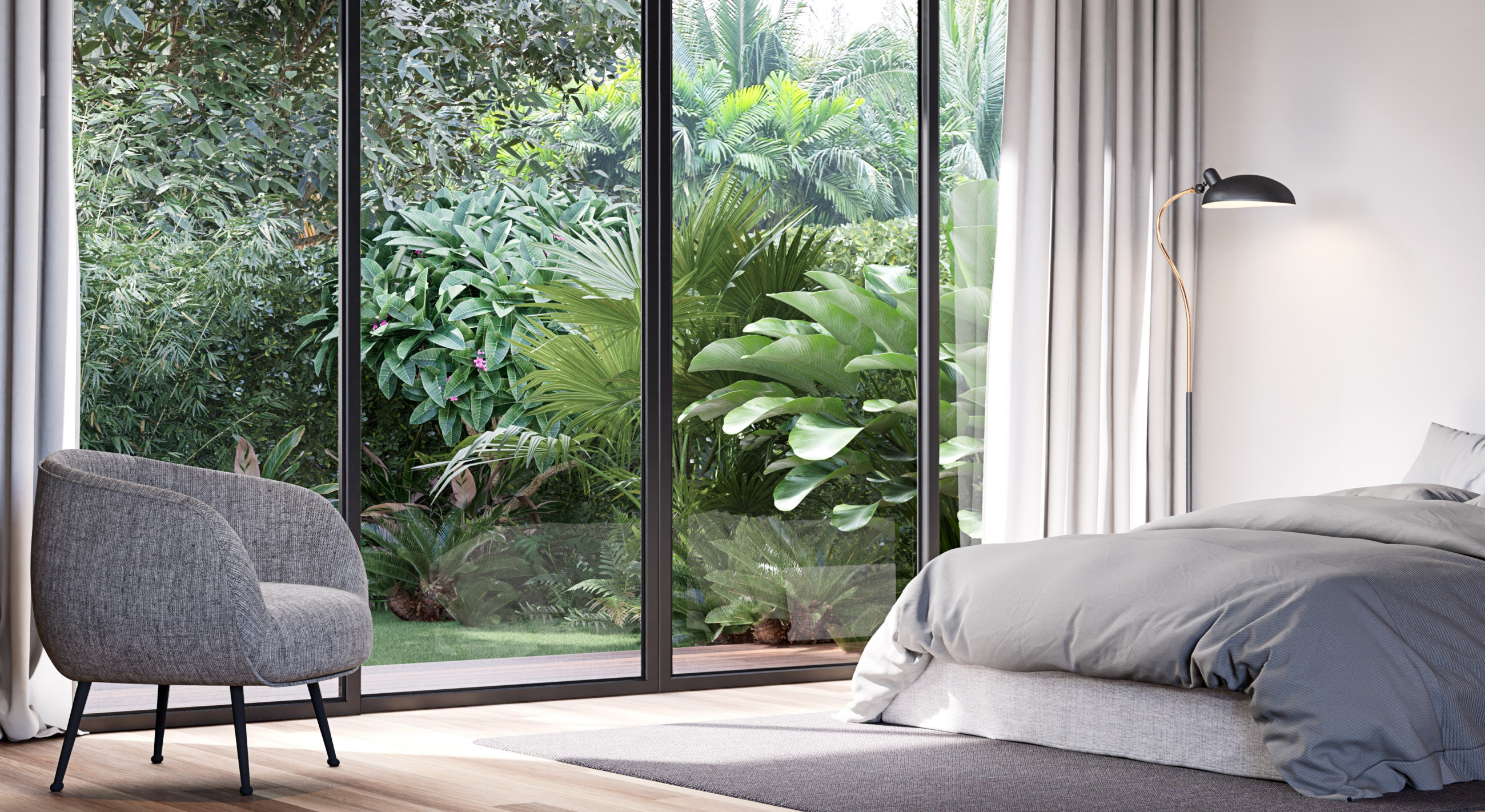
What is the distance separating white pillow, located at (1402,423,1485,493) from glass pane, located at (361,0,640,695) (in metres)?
2.31

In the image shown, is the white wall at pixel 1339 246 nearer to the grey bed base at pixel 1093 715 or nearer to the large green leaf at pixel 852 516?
the large green leaf at pixel 852 516

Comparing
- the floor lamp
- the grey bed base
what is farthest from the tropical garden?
the grey bed base

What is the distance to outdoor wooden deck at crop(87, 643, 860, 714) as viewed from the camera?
12.2ft

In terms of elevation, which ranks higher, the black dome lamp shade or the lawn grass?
the black dome lamp shade

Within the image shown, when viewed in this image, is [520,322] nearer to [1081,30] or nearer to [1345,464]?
[1081,30]

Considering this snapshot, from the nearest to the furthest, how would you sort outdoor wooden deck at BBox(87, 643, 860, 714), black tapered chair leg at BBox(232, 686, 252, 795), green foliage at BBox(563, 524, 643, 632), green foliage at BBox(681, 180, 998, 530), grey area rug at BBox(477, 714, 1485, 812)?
→ grey area rug at BBox(477, 714, 1485, 812)
black tapered chair leg at BBox(232, 686, 252, 795)
outdoor wooden deck at BBox(87, 643, 860, 714)
green foliage at BBox(563, 524, 643, 632)
green foliage at BBox(681, 180, 998, 530)

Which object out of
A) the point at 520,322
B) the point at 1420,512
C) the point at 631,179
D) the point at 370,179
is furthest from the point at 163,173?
the point at 1420,512

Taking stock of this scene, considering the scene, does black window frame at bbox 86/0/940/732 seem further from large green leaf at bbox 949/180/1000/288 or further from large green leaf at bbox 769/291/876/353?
large green leaf at bbox 769/291/876/353

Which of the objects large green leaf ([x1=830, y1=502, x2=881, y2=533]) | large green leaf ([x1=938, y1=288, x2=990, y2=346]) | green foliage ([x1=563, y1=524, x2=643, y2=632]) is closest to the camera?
green foliage ([x1=563, y1=524, x2=643, y2=632])

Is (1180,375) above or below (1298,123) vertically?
below

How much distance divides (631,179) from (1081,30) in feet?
5.69

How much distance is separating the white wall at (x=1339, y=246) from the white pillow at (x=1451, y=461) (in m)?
0.32

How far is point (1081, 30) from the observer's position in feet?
16.5

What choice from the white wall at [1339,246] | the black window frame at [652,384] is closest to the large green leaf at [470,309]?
the black window frame at [652,384]
